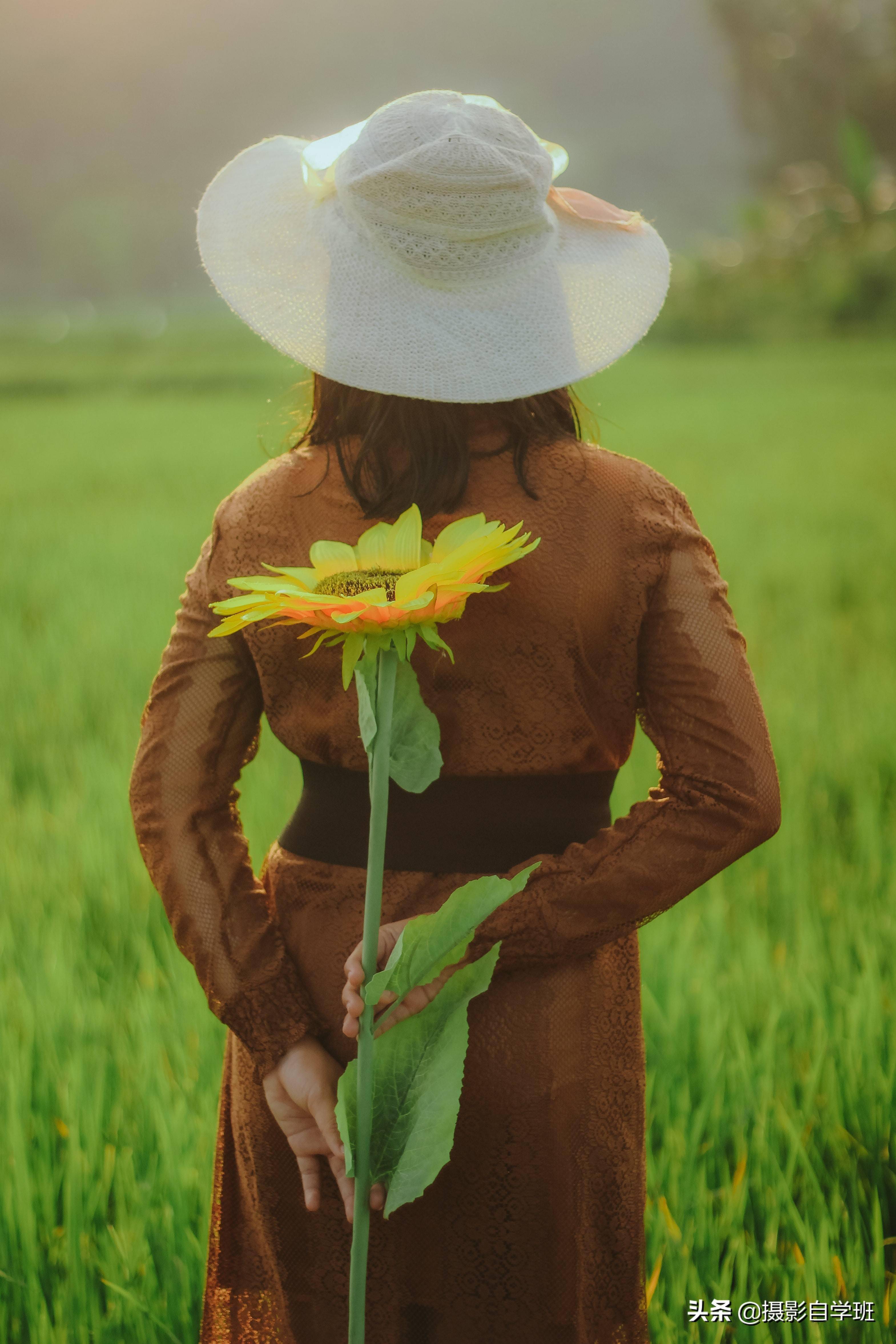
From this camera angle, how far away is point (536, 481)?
813 millimetres

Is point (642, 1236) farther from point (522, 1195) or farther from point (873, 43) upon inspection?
point (873, 43)

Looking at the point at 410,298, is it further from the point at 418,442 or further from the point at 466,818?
the point at 466,818

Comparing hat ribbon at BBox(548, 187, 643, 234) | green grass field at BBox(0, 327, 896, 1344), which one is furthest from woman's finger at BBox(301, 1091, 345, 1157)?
hat ribbon at BBox(548, 187, 643, 234)

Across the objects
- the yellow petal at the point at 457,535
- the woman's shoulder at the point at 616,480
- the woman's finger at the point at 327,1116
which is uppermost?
the woman's shoulder at the point at 616,480

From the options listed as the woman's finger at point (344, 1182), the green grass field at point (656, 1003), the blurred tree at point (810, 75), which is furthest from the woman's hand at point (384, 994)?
the blurred tree at point (810, 75)

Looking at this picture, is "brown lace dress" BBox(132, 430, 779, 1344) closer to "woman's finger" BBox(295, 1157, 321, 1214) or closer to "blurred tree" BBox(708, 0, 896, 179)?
"woman's finger" BBox(295, 1157, 321, 1214)

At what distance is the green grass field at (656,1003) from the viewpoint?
1337mm

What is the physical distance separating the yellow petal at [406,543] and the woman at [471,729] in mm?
162

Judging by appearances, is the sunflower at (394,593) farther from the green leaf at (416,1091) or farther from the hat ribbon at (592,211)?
the hat ribbon at (592,211)

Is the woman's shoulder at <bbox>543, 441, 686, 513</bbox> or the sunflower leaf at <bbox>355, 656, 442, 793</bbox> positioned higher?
the woman's shoulder at <bbox>543, 441, 686, 513</bbox>

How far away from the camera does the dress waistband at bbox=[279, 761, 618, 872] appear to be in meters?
0.86

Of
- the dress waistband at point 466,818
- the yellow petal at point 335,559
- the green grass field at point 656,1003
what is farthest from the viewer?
the green grass field at point 656,1003

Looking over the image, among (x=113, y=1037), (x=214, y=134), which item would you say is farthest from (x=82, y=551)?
(x=214, y=134)

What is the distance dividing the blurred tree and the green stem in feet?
99.4
